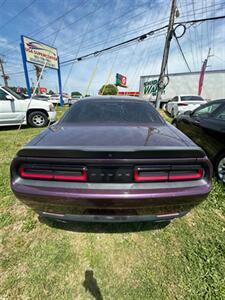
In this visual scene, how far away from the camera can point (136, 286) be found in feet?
4.84

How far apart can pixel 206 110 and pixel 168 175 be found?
127 inches

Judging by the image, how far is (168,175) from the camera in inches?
55.4

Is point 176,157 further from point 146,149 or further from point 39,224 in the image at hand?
point 39,224

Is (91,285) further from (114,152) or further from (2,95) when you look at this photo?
(2,95)

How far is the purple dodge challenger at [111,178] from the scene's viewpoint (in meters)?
1.34

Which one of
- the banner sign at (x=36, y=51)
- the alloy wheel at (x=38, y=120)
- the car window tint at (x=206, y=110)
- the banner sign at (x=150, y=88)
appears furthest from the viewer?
the banner sign at (x=150, y=88)

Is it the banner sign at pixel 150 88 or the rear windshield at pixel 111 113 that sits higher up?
the banner sign at pixel 150 88

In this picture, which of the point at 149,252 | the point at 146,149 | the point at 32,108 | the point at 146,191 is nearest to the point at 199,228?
the point at 149,252

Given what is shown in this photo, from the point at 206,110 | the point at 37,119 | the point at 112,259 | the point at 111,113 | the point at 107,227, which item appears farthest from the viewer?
the point at 37,119

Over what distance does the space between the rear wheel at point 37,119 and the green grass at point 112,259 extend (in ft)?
18.3

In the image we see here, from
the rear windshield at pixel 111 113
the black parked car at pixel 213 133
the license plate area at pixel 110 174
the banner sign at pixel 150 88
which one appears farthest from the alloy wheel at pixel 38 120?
the banner sign at pixel 150 88

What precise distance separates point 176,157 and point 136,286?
47.4 inches

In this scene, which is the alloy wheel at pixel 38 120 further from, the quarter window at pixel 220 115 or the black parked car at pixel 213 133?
the quarter window at pixel 220 115

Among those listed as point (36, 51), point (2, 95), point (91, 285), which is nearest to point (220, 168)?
point (91, 285)
